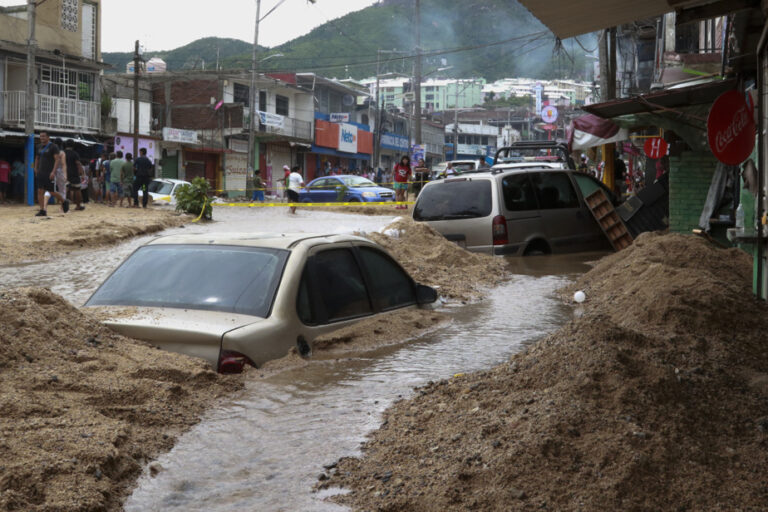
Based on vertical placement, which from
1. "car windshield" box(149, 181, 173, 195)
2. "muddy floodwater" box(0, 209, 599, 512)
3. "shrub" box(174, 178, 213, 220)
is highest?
"car windshield" box(149, 181, 173, 195)

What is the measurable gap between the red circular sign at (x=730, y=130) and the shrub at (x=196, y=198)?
17.8m

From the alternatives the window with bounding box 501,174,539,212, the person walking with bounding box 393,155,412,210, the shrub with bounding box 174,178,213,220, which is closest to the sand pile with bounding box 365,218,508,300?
the window with bounding box 501,174,539,212

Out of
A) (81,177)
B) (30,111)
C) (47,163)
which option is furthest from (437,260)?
(30,111)

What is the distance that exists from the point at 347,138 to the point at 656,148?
1850 inches

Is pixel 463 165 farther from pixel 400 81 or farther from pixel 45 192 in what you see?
pixel 400 81

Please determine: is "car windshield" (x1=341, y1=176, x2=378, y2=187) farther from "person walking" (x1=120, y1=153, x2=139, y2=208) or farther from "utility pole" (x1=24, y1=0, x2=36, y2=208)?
"utility pole" (x1=24, y1=0, x2=36, y2=208)

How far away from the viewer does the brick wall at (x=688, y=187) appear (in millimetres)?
15539

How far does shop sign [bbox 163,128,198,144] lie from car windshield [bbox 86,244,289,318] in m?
43.3

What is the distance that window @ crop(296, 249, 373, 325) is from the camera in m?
5.99

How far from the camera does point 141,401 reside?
4.68 meters

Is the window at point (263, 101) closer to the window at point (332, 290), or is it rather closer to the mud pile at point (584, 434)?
the window at point (332, 290)

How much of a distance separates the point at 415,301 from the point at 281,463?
11.4 ft

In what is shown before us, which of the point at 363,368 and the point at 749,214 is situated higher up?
the point at 749,214

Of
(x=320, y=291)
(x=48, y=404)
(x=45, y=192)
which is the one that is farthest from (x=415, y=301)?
(x=45, y=192)
